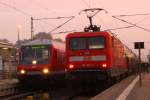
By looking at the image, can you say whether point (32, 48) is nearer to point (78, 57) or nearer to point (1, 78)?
point (78, 57)

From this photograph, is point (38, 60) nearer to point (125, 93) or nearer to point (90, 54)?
point (90, 54)

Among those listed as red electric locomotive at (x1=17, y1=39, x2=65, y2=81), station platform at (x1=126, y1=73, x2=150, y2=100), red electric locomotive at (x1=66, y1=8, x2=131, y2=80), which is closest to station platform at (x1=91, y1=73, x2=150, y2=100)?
station platform at (x1=126, y1=73, x2=150, y2=100)

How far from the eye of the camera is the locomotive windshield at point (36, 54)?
2778 cm

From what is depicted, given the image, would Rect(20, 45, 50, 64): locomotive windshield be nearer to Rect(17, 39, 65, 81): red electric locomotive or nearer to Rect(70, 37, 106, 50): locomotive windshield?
Rect(17, 39, 65, 81): red electric locomotive

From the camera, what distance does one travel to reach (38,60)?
27719mm

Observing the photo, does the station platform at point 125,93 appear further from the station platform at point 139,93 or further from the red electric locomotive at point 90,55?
the red electric locomotive at point 90,55

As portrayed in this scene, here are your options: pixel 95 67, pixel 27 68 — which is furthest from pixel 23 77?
pixel 95 67

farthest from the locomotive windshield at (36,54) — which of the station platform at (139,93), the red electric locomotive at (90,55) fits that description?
the station platform at (139,93)

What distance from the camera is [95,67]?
25.6m

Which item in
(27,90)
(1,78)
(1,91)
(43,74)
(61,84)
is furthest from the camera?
(1,78)

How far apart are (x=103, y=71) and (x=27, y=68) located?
15.4 feet

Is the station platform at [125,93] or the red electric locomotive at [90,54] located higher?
the red electric locomotive at [90,54]

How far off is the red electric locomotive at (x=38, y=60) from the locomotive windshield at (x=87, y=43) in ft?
6.25

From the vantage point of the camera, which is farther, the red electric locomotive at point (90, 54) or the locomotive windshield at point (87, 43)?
the locomotive windshield at point (87, 43)
